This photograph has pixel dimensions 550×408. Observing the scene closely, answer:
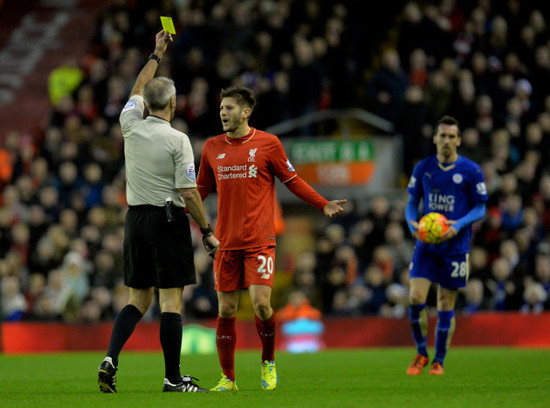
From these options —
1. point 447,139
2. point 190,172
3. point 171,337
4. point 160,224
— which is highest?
point 447,139

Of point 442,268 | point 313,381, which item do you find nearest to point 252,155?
point 313,381

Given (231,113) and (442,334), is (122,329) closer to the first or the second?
(231,113)

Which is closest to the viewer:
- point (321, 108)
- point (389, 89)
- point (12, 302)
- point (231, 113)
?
point (231, 113)

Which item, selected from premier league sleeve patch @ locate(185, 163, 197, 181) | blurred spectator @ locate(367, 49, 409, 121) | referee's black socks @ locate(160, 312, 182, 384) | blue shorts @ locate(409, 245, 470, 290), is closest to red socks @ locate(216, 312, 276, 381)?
referee's black socks @ locate(160, 312, 182, 384)

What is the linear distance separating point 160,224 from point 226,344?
3.87ft

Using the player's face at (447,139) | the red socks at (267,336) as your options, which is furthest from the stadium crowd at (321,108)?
the red socks at (267,336)

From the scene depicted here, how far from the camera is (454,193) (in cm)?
1046

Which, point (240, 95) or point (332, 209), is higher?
point (240, 95)

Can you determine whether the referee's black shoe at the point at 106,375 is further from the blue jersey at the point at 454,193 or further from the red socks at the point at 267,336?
the blue jersey at the point at 454,193

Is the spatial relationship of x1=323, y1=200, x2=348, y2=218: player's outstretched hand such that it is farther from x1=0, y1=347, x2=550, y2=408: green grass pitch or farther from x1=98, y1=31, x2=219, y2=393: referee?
x1=0, y1=347, x2=550, y2=408: green grass pitch

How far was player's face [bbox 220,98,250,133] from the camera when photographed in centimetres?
851

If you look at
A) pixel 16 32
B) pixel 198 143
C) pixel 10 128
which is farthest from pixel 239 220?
pixel 16 32

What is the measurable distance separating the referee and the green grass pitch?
14.6 inches

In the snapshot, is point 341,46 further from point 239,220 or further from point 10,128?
point 239,220
